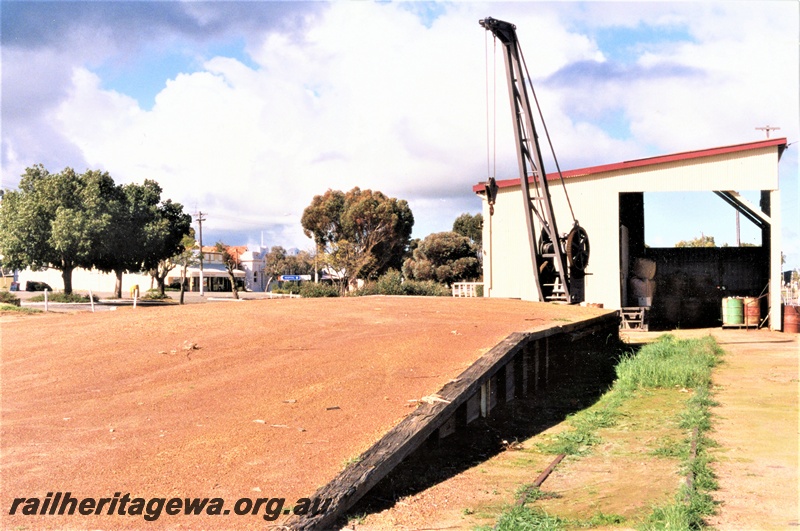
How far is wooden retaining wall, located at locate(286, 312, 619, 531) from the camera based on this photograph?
230 inches

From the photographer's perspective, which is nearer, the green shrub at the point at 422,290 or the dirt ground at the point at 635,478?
the dirt ground at the point at 635,478

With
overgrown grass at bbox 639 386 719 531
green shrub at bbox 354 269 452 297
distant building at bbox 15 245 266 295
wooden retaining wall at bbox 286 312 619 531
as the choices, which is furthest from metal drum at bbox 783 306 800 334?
distant building at bbox 15 245 266 295

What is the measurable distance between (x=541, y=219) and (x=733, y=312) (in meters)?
9.11

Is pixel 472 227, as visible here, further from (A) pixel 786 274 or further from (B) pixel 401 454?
(B) pixel 401 454

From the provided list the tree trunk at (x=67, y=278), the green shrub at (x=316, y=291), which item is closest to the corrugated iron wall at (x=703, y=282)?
the green shrub at (x=316, y=291)

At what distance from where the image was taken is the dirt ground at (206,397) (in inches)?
230

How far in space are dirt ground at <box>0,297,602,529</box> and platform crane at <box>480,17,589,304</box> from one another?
9.72 metres

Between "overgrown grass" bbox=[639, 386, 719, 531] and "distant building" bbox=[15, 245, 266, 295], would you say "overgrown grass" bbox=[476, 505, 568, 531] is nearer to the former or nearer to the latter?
"overgrown grass" bbox=[639, 386, 719, 531]

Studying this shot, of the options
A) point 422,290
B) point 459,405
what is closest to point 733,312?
point 422,290

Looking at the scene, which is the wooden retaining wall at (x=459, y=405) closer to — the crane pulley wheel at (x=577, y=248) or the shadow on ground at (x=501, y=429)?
the shadow on ground at (x=501, y=429)

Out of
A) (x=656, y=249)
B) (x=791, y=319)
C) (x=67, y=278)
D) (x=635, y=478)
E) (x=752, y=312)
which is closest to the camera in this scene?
(x=635, y=478)

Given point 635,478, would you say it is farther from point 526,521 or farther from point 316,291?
point 316,291

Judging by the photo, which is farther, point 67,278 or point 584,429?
point 67,278

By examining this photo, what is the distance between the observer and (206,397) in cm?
805
